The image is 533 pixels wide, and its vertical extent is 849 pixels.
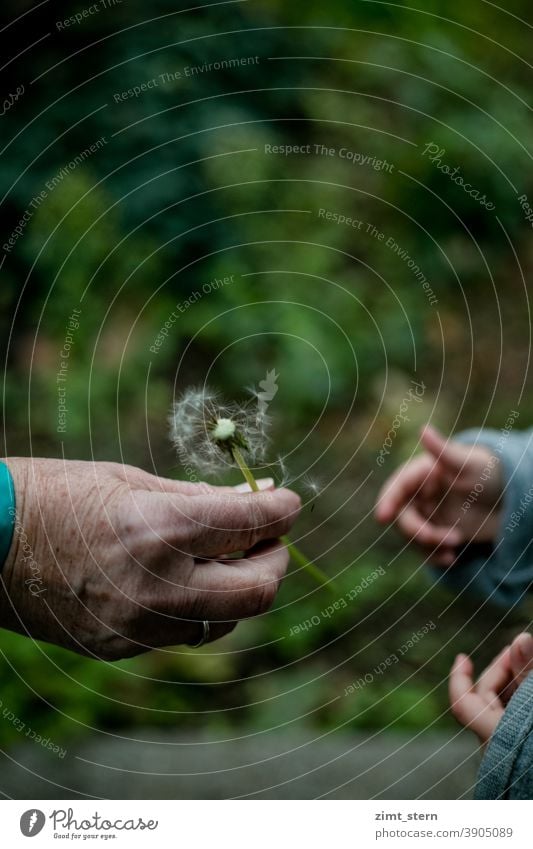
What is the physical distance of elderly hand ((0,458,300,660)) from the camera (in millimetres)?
548

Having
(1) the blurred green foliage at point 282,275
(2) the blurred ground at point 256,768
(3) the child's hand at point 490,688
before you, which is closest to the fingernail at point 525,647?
(3) the child's hand at point 490,688

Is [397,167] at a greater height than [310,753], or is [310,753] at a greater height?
[397,167]

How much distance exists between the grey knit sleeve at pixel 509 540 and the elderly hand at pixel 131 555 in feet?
0.99

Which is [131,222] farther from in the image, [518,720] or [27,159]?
[518,720]

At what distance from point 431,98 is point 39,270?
691 mm

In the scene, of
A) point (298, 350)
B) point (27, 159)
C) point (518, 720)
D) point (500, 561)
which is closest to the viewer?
point (518, 720)

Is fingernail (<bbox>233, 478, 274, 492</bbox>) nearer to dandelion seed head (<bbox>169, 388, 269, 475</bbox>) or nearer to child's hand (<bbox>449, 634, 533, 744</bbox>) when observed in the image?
dandelion seed head (<bbox>169, 388, 269, 475</bbox>)

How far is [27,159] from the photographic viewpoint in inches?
43.1

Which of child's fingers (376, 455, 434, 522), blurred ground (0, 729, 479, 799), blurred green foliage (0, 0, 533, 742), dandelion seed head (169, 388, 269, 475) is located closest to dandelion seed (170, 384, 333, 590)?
dandelion seed head (169, 388, 269, 475)

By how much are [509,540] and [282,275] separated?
2.00 feet

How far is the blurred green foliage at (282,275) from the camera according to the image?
107cm

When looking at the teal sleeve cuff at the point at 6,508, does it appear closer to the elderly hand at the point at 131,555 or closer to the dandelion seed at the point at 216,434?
the elderly hand at the point at 131,555

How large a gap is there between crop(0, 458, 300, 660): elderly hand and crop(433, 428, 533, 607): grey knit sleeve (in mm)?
303

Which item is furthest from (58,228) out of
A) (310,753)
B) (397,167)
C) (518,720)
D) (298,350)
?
(518,720)
